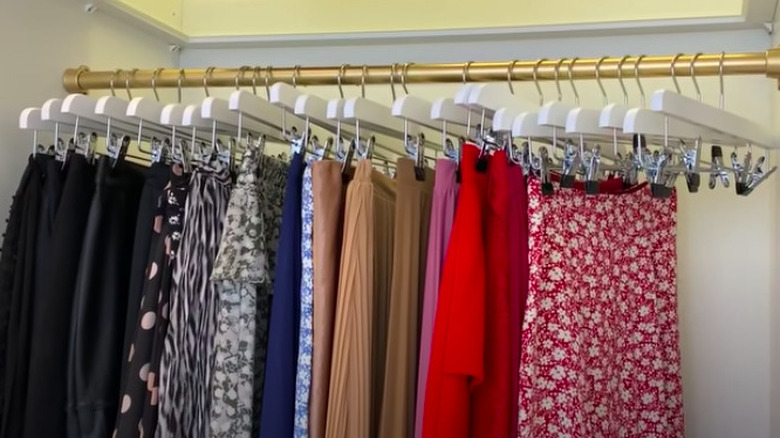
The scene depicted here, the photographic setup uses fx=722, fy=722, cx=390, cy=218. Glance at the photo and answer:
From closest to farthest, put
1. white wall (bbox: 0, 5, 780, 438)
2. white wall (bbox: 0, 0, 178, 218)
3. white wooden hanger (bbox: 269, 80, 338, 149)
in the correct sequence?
white wooden hanger (bbox: 269, 80, 338, 149), white wall (bbox: 0, 0, 178, 218), white wall (bbox: 0, 5, 780, 438)

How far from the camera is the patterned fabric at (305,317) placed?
41.6 inches

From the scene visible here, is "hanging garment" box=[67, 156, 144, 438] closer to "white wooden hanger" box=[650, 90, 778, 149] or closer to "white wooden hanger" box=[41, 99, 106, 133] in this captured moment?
"white wooden hanger" box=[41, 99, 106, 133]

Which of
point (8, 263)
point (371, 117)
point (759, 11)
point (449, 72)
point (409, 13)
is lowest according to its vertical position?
point (8, 263)

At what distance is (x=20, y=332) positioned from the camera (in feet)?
3.94

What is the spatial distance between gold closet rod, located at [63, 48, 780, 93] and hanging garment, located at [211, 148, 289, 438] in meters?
0.31

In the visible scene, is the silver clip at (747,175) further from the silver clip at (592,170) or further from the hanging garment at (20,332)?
the hanging garment at (20,332)

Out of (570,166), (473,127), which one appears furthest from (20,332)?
(570,166)

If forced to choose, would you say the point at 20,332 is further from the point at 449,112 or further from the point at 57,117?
the point at 449,112

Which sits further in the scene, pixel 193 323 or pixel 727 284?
pixel 727 284

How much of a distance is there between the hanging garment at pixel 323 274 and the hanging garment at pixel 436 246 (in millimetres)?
136

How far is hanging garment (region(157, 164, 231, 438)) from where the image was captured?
3.67 ft

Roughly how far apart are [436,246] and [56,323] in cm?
64

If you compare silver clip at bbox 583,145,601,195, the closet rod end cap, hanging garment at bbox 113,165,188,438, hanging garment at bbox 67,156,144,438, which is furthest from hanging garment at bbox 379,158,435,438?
the closet rod end cap

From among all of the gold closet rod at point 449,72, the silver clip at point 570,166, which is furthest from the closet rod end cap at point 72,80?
the silver clip at point 570,166
